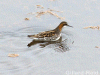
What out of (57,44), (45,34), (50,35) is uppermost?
(45,34)

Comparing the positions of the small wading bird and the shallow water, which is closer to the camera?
the shallow water

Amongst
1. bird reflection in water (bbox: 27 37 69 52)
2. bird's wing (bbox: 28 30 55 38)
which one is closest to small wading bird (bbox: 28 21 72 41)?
bird's wing (bbox: 28 30 55 38)

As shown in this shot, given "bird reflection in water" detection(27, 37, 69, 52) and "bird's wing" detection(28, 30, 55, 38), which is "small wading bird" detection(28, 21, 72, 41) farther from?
"bird reflection in water" detection(27, 37, 69, 52)

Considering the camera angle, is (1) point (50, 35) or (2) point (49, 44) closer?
(2) point (49, 44)

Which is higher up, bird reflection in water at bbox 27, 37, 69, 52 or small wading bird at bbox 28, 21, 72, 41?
small wading bird at bbox 28, 21, 72, 41

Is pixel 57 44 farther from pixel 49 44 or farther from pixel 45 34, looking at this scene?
pixel 45 34

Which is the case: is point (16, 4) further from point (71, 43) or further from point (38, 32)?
point (71, 43)

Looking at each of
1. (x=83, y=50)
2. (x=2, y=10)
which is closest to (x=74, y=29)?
(x=83, y=50)

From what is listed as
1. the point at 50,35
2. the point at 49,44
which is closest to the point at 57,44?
the point at 49,44
